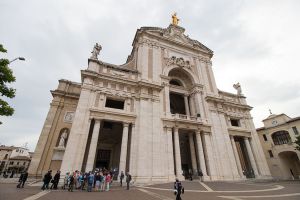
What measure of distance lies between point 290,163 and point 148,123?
33044mm

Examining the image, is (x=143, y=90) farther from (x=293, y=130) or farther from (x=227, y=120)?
(x=293, y=130)

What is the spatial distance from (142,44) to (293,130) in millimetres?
32509

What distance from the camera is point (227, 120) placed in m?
26.6

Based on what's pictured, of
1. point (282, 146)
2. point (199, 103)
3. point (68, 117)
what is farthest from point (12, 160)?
point (282, 146)

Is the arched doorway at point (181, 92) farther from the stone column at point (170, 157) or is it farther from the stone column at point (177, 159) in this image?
the stone column at point (170, 157)

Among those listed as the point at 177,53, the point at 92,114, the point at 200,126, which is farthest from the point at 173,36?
the point at 92,114

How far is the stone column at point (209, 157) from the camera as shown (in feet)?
66.4

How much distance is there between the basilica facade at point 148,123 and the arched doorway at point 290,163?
392 inches

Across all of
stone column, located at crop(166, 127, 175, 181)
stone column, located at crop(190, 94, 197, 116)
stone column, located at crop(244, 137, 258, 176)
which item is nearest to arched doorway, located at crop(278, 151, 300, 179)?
stone column, located at crop(244, 137, 258, 176)

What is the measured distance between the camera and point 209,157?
2127 cm

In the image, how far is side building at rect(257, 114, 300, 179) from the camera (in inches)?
1236

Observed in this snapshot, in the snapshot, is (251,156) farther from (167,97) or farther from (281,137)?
(167,97)

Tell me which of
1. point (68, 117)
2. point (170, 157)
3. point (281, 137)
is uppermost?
point (281, 137)

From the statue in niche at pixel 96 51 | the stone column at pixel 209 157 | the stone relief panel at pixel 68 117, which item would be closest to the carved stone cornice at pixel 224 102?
the stone column at pixel 209 157
